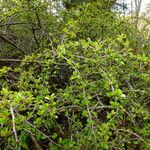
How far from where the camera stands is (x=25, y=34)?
4.64 m

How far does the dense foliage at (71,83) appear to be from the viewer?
2.31m

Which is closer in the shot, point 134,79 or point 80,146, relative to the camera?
point 80,146

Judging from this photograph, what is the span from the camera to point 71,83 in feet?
10.6

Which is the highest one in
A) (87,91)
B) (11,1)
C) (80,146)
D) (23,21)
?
(11,1)

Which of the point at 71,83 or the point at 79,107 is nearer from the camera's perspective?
the point at 79,107

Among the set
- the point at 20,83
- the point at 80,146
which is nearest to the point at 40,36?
the point at 20,83

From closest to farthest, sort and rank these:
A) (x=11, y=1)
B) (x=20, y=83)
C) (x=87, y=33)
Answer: (x=20, y=83), (x=11, y=1), (x=87, y=33)

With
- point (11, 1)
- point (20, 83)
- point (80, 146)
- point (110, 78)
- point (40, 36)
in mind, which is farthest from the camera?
point (40, 36)

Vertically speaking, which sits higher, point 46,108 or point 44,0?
point 44,0

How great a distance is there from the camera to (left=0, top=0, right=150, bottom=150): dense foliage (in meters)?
2.31

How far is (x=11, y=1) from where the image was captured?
4.08 m

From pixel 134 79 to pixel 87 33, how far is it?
61.6 inches

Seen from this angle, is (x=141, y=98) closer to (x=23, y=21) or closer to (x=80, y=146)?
(x=80, y=146)

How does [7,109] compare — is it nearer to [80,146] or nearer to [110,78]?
[80,146]
